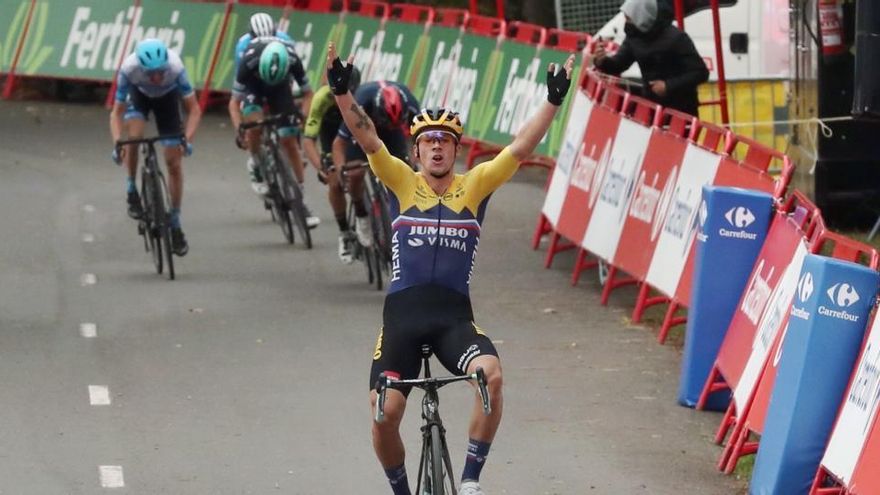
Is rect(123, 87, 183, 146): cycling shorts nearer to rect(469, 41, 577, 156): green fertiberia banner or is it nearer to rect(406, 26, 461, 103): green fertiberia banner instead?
rect(469, 41, 577, 156): green fertiberia banner

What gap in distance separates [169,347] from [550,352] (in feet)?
8.53

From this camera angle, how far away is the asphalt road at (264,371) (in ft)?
33.2

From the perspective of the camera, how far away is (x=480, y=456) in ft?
26.5

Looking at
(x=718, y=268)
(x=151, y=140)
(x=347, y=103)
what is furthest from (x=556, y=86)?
(x=151, y=140)

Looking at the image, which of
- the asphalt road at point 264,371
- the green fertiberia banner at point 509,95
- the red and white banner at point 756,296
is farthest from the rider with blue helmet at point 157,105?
the red and white banner at point 756,296

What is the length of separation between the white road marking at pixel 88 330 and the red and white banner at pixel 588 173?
418cm

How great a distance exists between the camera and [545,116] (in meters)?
8.73

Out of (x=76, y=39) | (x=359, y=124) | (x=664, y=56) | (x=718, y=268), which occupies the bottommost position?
(x=76, y=39)

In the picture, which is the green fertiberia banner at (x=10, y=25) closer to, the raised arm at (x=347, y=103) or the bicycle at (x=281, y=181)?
the bicycle at (x=281, y=181)

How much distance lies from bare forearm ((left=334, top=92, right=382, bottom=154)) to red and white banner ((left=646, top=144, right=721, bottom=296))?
472 centimetres

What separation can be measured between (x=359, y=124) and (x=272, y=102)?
951 centimetres

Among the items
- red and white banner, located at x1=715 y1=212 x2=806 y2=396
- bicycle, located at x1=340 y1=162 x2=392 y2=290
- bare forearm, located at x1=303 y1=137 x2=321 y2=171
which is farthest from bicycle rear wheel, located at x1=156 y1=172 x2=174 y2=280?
red and white banner, located at x1=715 y1=212 x2=806 y2=396

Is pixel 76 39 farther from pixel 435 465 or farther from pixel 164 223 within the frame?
pixel 435 465

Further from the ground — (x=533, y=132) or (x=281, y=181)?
(x=533, y=132)
